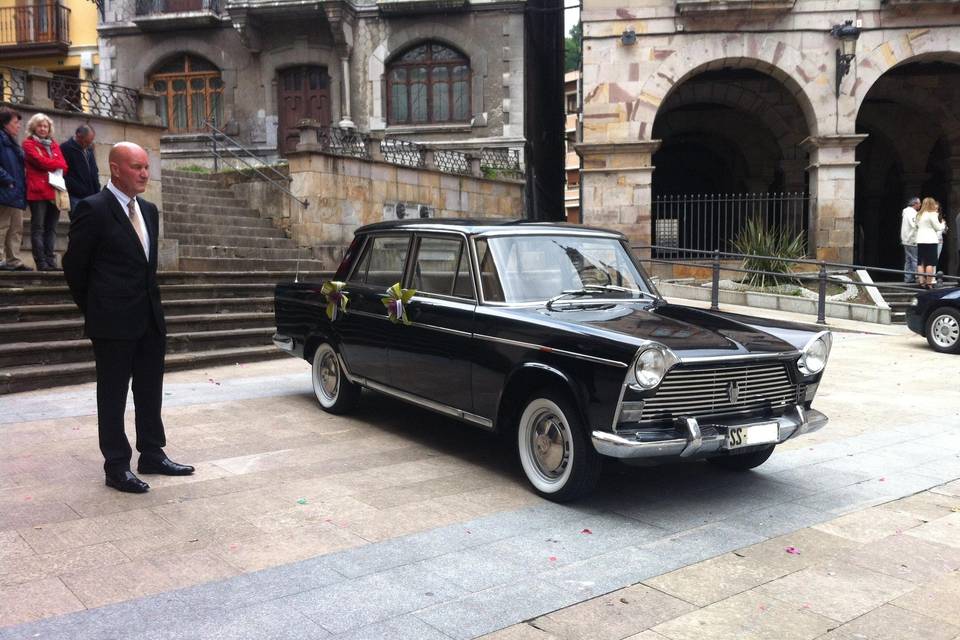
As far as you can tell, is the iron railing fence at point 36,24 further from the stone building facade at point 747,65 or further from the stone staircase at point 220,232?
the stone building facade at point 747,65

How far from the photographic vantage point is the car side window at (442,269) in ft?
18.2

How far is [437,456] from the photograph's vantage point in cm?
578

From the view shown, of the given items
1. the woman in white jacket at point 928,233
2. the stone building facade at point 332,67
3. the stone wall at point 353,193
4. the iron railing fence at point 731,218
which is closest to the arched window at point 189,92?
the stone building facade at point 332,67

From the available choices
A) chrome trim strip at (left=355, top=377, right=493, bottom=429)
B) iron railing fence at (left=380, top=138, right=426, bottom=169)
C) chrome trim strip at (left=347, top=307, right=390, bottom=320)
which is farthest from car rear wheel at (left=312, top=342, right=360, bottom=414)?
iron railing fence at (left=380, top=138, right=426, bottom=169)

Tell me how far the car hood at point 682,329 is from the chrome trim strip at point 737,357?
0.03 m

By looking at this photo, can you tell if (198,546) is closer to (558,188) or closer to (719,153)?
(719,153)

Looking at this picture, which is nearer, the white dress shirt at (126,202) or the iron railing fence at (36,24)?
the white dress shirt at (126,202)

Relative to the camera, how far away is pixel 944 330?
1095 centimetres

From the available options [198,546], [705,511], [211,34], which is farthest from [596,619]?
[211,34]

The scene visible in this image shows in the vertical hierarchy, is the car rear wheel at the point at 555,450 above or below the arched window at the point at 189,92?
below

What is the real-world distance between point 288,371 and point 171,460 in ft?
13.4

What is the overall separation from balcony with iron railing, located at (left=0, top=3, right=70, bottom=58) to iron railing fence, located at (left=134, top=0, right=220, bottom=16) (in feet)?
12.2

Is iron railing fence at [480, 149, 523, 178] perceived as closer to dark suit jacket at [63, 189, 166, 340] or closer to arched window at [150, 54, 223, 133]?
arched window at [150, 54, 223, 133]

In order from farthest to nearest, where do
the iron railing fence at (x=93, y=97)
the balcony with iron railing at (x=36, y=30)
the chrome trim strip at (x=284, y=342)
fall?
the balcony with iron railing at (x=36, y=30) < the iron railing fence at (x=93, y=97) < the chrome trim strip at (x=284, y=342)
